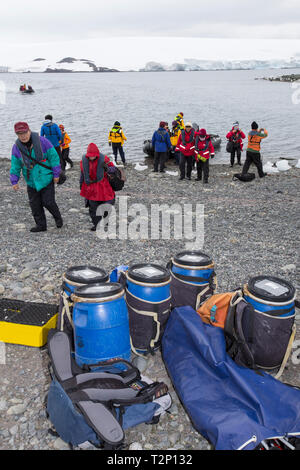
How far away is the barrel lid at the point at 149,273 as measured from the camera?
4183 millimetres

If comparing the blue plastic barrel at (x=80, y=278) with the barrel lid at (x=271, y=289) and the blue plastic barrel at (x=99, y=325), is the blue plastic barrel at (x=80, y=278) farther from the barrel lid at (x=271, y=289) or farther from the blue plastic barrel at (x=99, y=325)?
the barrel lid at (x=271, y=289)

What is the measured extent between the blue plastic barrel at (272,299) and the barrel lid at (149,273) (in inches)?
33.0

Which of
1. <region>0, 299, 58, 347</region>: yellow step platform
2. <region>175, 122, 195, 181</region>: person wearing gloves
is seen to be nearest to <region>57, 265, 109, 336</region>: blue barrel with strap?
<region>0, 299, 58, 347</region>: yellow step platform

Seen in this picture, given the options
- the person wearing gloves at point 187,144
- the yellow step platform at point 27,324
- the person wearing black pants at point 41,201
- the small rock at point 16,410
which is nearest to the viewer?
the small rock at point 16,410

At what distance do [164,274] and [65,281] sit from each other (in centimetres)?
104

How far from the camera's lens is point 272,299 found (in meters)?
3.85

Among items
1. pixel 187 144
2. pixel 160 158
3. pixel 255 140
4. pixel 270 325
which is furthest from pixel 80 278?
pixel 160 158

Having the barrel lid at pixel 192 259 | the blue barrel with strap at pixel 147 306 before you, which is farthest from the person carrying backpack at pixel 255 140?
the blue barrel with strap at pixel 147 306

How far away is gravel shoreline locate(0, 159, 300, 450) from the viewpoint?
3451 millimetres

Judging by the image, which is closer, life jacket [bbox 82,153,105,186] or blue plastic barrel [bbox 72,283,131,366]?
blue plastic barrel [bbox 72,283,131,366]

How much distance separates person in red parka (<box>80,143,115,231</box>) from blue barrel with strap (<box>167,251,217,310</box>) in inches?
129

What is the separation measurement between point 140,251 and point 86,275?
118 inches

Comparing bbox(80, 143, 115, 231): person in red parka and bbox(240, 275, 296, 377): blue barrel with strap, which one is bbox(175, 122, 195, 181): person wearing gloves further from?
bbox(240, 275, 296, 377): blue barrel with strap

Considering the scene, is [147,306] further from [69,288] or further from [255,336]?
→ [255,336]
